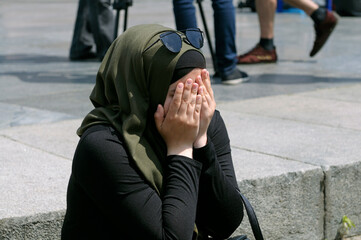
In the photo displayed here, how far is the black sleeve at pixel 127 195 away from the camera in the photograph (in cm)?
238

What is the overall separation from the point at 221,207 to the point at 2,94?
365 centimetres

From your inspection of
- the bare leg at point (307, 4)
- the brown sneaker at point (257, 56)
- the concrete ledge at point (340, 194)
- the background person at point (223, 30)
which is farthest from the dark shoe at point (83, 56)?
the concrete ledge at point (340, 194)

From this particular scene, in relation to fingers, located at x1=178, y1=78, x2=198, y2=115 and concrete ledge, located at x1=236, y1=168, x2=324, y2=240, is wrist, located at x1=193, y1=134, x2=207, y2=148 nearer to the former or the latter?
fingers, located at x1=178, y1=78, x2=198, y2=115

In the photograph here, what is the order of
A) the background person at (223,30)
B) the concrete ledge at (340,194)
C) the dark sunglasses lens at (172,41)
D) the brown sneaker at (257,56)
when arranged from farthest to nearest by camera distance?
the brown sneaker at (257,56) → the background person at (223,30) → the concrete ledge at (340,194) → the dark sunglasses lens at (172,41)

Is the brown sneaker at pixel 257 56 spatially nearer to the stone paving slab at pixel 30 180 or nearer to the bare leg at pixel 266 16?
the bare leg at pixel 266 16

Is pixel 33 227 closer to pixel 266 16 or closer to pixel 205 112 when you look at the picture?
pixel 205 112

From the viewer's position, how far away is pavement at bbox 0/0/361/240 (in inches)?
134

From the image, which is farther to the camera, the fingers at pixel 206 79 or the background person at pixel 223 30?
the background person at pixel 223 30

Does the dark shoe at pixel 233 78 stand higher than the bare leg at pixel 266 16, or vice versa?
the bare leg at pixel 266 16

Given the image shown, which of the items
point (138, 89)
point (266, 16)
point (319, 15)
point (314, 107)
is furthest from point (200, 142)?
point (266, 16)

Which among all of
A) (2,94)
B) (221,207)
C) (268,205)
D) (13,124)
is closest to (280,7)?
(2,94)

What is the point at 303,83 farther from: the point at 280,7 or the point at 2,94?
the point at 280,7

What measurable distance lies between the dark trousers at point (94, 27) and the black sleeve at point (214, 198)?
16.1 feet

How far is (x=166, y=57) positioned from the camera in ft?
7.79
